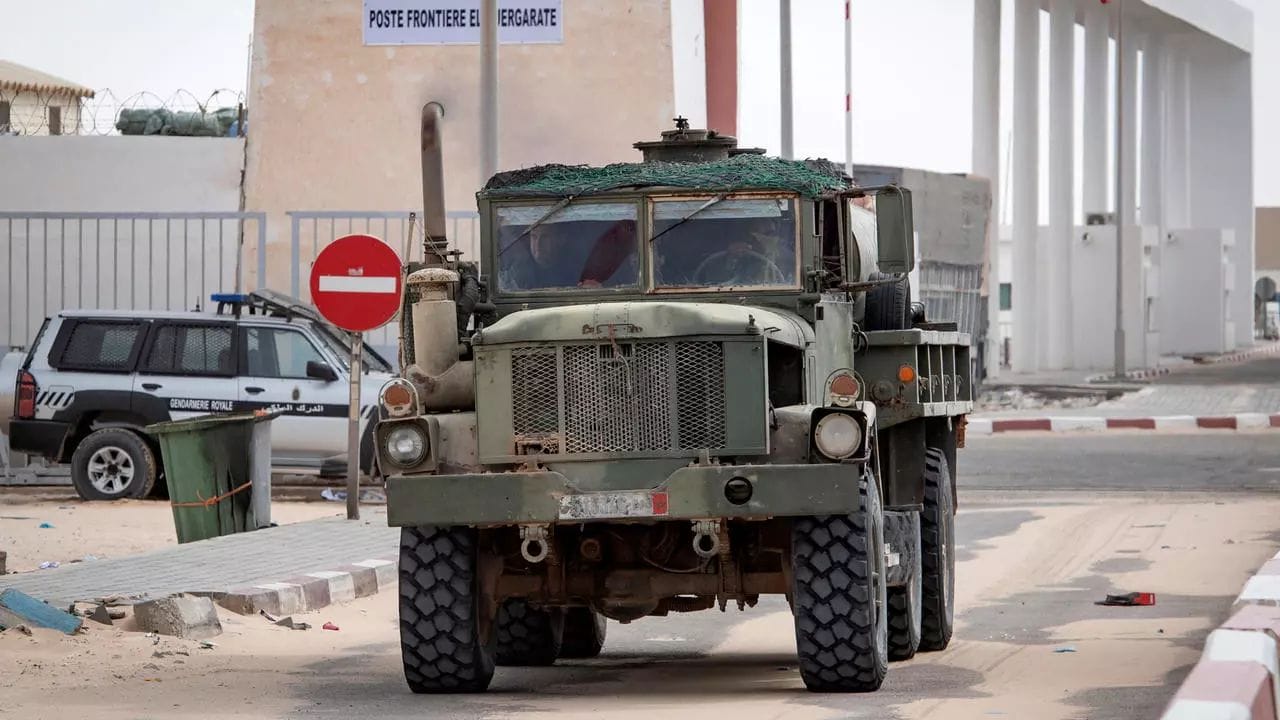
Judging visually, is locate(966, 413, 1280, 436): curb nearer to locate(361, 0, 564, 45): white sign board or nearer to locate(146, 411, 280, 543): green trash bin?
locate(361, 0, 564, 45): white sign board

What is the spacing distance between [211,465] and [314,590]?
3395 millimetres

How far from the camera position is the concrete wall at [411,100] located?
91.0ft

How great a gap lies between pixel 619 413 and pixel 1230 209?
64.3 metres

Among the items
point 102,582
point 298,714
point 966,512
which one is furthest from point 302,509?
point 298,714

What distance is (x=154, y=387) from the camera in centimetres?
2073

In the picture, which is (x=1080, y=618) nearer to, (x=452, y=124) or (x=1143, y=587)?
(x=1143, y=587)

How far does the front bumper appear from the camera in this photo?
28.9ft

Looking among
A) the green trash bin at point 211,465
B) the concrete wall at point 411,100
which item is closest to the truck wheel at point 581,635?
the green trash bin at point 211,465

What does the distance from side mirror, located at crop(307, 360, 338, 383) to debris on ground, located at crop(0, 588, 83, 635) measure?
991 cm

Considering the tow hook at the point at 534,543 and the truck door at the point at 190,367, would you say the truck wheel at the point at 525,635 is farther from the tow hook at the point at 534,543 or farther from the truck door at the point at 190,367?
the truck door at the point at 190,367

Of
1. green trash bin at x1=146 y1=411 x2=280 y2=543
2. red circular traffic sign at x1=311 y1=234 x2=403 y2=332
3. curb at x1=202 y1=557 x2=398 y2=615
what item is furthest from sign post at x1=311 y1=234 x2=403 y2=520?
curb at x1=202 y1=557 x2=398 y2=615

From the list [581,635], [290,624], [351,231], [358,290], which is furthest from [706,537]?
[351,231]

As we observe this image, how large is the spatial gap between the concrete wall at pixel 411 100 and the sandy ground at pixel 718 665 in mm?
13558

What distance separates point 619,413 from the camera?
9102 millimetres
